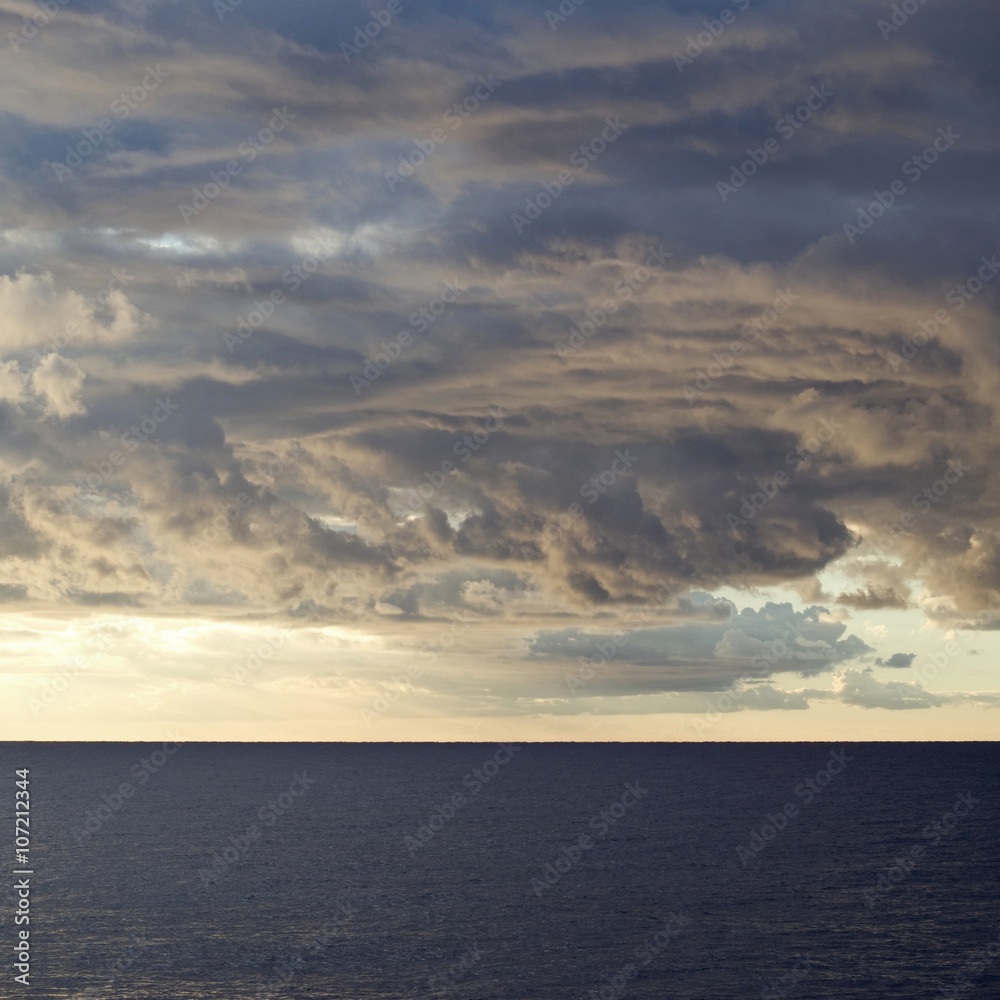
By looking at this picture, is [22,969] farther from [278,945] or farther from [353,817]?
[353,817]

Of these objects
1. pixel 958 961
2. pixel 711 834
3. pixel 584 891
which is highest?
pixel 711 834

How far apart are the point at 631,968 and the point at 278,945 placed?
27.7 metres

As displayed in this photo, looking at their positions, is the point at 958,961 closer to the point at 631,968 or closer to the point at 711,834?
the point at 631,968

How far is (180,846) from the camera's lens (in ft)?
454

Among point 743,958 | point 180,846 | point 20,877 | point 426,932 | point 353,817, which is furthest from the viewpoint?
point 353,817

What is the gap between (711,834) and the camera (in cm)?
14800

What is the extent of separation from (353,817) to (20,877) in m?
73.1

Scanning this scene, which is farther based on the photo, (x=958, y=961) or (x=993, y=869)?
(x=993, y=869)

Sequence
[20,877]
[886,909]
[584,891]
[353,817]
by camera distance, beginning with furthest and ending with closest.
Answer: [353,817], [20,877], [584,891], [886,909]

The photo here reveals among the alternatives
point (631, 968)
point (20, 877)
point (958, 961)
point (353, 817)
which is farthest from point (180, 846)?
point (958, 961)

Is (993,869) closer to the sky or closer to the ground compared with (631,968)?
closer to the sky

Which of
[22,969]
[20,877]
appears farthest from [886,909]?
[20,877]

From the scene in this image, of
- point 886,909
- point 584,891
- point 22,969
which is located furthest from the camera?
point 584,891

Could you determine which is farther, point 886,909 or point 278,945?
point 886,909
